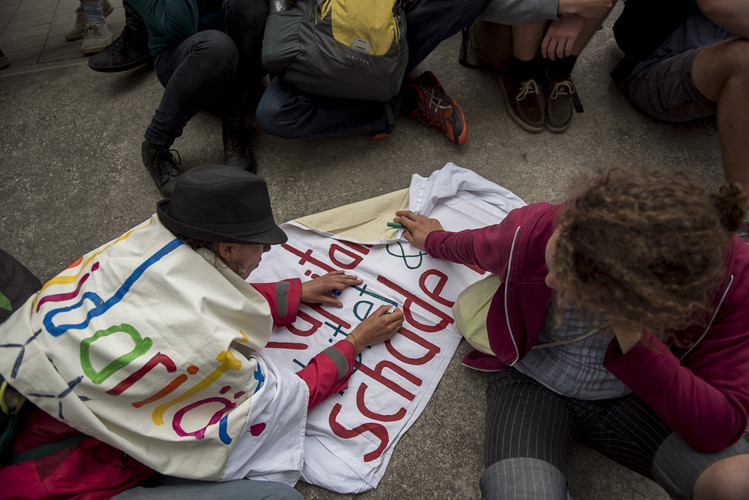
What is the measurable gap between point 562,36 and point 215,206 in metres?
1.73

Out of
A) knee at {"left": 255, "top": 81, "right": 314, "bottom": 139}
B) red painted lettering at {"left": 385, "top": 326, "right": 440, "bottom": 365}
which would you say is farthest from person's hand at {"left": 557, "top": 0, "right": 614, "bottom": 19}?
red painted lettering at {"left": 385, "top": 326, "right": 440, "bottom": 365}

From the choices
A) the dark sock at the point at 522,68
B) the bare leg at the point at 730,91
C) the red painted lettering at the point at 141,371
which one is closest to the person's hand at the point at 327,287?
the red painted lettering at the point at 141,371

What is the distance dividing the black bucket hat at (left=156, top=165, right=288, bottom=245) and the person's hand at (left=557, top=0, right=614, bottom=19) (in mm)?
1542

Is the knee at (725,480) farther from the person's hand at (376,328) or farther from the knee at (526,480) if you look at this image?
the person's hand at (376,328)

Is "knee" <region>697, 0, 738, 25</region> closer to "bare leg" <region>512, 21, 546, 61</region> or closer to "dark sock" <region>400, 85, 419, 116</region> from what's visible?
"bare leg" <region>512, 21, 546, 61</region>

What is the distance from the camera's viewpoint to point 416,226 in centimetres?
180

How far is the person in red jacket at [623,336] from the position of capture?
0.80 m

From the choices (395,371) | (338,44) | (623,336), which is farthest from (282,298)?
(623,336)

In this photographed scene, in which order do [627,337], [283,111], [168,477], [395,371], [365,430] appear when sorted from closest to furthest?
[627,337] → [168,477] → [365,430] → [395,371] → [283,111]

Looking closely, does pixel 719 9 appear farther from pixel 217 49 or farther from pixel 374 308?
pixel 217 49

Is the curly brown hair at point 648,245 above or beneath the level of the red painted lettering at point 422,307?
above

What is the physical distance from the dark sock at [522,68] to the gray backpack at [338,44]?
716 mm

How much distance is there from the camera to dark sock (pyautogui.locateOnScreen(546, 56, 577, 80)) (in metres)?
2.14

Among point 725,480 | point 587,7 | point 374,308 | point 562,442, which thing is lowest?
point 374,308
